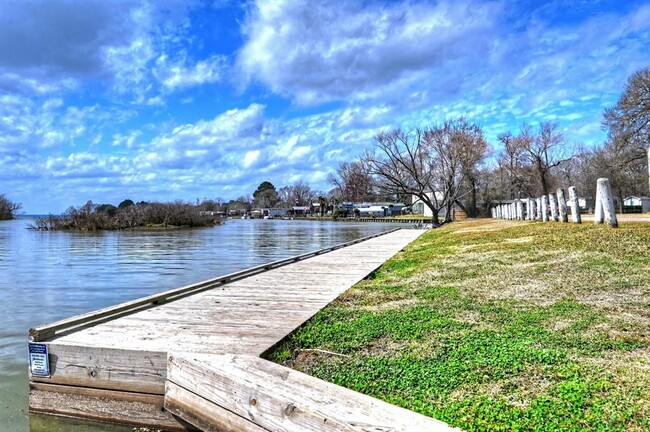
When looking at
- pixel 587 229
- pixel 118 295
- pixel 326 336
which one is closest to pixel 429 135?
pixel 587 229

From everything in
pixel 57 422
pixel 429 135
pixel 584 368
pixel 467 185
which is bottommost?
pixel 57 422

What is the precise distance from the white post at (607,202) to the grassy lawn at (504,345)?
2.72 meters

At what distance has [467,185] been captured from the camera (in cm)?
5797

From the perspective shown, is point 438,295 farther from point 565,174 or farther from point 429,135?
point 565,174

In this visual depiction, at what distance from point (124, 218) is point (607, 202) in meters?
53.7

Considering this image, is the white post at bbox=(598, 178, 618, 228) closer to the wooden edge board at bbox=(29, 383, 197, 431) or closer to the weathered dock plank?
the weathered dock plank

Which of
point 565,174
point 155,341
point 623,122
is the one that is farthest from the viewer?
point 565,174

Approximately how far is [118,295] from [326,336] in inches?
294

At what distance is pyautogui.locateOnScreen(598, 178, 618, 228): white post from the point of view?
34.1 ft

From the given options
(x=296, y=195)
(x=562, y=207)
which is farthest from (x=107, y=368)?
(x=296, y=195)

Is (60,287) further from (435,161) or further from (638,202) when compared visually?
(638,202)

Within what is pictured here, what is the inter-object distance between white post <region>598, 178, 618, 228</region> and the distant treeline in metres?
51.5

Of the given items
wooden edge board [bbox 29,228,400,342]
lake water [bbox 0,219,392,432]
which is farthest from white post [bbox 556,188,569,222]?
lake water [bbox 0,219,392,432]

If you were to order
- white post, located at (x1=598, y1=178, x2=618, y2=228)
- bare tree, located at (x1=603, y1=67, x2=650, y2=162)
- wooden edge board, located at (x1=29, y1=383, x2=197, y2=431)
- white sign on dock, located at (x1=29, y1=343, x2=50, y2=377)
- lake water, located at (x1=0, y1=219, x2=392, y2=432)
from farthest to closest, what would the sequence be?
bare tree, located at (x1=603, y1=67, x2=650, y2=162), white post, located at (x1=598, y1=178, x2=618, y2=228), lake water, located at (x1=0, y1=219, x2=392, y2=432), white sign on dock, located at (x1=29, y1=343, x2=50, y2=377), wooden edge board, located at (x1=29, y1=383, x2=197, y2=431)
